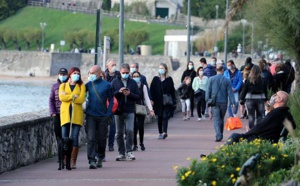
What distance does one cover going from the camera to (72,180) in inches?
676

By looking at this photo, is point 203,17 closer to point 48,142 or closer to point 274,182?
point 48,142

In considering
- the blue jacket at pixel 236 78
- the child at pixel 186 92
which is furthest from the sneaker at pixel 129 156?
the child at pixel 186 92

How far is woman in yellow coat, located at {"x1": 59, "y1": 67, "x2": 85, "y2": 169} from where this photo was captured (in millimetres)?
18906

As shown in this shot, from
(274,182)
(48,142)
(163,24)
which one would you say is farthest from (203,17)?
(274,182)

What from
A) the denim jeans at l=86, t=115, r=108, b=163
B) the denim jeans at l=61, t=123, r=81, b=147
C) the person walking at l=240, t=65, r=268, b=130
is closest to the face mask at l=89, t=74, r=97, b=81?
the denim jeans at l=86, t=115, r=108, b=163

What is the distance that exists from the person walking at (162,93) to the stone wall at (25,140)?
370 centimetres

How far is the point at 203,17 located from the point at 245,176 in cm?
14093

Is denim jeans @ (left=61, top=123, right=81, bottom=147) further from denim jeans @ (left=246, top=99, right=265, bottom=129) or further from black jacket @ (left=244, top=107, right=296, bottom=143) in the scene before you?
denim jeans @ (left=246, top=99, right=265, bottom=129)

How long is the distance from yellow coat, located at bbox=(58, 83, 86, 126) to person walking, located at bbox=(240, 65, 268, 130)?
737cm

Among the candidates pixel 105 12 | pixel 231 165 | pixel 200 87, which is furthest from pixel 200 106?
pixel 105 12

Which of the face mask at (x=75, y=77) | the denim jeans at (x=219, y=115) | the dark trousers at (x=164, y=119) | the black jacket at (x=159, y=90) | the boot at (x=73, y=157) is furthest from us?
the dark trousers at (x=164, y=119)

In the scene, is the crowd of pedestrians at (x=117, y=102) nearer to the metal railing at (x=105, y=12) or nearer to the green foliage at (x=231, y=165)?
the green foliage at (x=231, y=165)

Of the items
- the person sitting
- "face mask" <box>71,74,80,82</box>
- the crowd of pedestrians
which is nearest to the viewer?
the person sitting

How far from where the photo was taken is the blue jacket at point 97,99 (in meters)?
19.2
